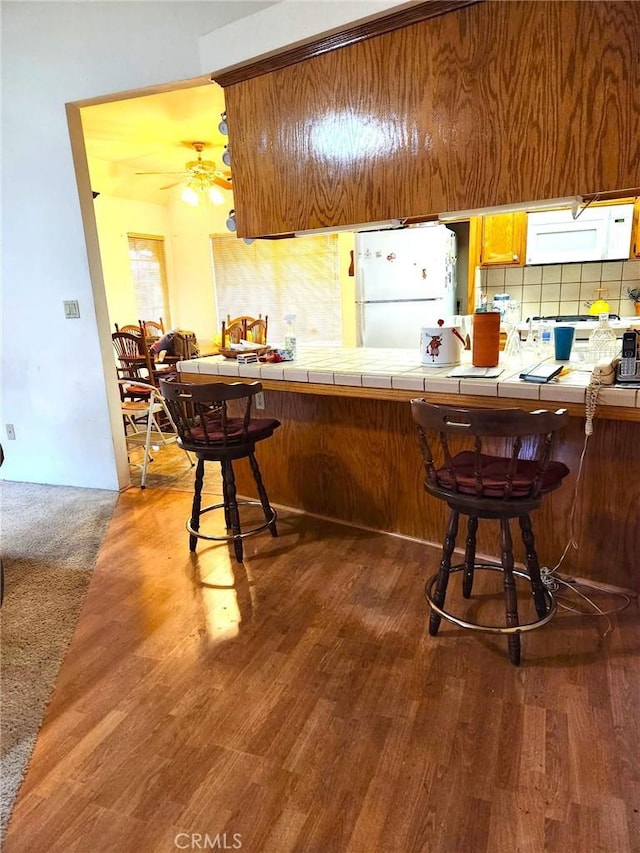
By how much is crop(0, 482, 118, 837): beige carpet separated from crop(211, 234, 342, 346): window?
10.6 ft

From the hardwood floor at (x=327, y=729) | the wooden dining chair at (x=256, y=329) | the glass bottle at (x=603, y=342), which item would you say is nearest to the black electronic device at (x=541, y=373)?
the glass bottle at (x=603, y=342)

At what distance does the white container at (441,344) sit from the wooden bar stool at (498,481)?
1.87 feet

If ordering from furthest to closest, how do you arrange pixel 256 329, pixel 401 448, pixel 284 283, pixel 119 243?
pixel 284 283, pixel 119 243, pixel 256 329, pixel 401 448

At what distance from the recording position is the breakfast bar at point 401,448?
194 cm

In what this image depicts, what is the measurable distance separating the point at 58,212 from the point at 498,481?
116 inches

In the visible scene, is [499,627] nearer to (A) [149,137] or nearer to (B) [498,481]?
(B) [498,481]

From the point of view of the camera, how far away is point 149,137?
4.54m

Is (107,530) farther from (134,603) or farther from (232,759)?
(232,759)

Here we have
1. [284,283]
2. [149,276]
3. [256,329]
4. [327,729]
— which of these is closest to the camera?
[327,729]

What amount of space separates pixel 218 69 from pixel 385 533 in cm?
234

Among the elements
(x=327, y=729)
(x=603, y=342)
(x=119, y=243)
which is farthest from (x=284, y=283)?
(x=327, y=729)

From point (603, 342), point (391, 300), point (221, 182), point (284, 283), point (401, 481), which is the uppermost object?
point (221, 182)

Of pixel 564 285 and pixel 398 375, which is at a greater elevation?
pixel 564 285

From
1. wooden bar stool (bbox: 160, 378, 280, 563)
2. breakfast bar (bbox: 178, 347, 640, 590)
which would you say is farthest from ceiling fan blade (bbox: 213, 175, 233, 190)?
wooden bar stool (bbox: 160, 378, 280, 563)
